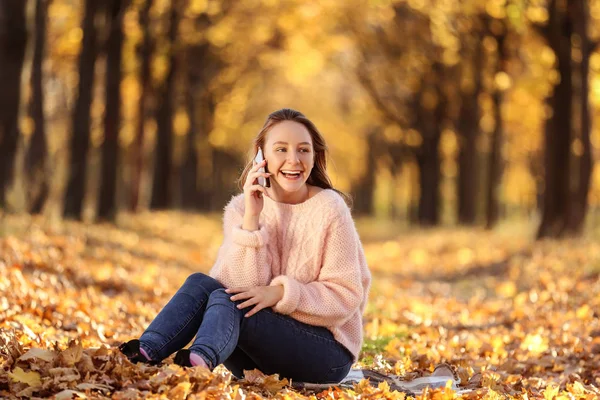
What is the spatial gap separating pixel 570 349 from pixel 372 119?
3263 centimetres

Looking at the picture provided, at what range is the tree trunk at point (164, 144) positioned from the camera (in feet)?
86.7

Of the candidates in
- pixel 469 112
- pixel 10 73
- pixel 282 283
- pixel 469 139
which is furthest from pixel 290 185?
pixel 469 112

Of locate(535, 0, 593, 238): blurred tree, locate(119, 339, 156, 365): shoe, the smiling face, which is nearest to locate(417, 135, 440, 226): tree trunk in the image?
locate(535, 0, 593, 238): blurred tree

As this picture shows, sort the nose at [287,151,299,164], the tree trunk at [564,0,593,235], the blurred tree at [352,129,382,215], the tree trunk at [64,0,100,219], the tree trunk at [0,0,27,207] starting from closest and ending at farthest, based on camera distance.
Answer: the nose at [287,151,299,164], the tree trunk at [0,0,27,207], the tree trunk at [564,0,593,235], the tree trunk at [64,0,100,219], the blurred tree at [352,129,382,215]

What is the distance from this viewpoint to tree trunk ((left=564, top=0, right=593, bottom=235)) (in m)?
16.1

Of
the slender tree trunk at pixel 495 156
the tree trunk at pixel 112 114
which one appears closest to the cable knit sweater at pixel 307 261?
the tree trunk at pixel 112 114

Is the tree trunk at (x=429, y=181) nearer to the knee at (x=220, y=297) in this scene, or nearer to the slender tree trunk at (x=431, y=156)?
the slender tree trunk at (x=431, y=156)

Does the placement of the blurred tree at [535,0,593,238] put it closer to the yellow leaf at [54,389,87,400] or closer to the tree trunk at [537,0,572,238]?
the tree trunk at [537,0,572,238]

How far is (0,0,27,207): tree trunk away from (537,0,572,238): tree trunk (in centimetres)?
954

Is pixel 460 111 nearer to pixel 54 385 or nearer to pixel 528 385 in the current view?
pixel 528 385

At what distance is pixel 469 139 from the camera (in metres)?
26.3

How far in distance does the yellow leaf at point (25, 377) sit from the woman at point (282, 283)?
45 cm

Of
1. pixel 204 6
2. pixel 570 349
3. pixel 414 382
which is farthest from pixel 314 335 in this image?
pixel 204 6

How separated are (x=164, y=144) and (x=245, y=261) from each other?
74.7ft
